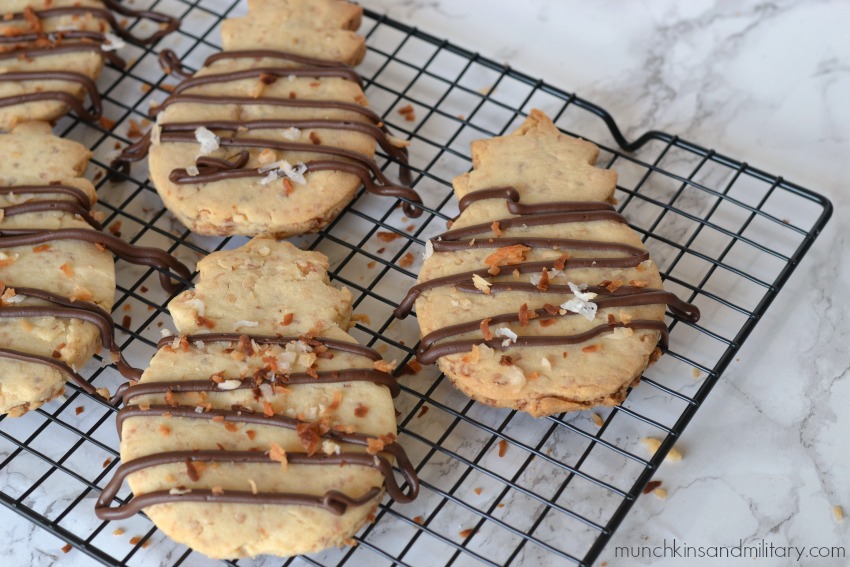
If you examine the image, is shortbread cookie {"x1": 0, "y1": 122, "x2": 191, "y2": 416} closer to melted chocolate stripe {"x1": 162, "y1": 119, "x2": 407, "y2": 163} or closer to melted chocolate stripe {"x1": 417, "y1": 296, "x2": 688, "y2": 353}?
melted chocolate stripe {"x1": 162, "y1": 119, "x2": 407, "y2": 163}

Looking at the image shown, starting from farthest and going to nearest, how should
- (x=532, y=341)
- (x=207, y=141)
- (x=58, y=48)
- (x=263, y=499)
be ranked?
(x=58, y=48) < (x=207, y=141) < (x=532, y=341) < (x=263, y=499)

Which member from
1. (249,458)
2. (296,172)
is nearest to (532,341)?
(249,458)

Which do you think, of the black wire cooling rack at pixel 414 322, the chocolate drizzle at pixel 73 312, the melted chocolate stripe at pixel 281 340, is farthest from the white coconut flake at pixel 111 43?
the melted chocolate stripe at pixel 281 340

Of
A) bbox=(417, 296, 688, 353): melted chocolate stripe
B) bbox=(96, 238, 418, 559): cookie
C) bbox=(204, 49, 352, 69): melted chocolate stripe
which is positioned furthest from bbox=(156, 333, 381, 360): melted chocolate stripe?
bbox=(204, 49, 352, 69): melted chocolate stripe

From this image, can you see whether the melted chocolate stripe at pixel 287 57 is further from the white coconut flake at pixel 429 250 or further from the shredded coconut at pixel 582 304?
the shredded coconut at pixel 582 304

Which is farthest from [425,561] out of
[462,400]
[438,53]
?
[438,53]

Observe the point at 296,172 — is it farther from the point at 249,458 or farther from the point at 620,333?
the point at 620,333

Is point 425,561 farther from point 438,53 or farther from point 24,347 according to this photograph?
point 438,53
